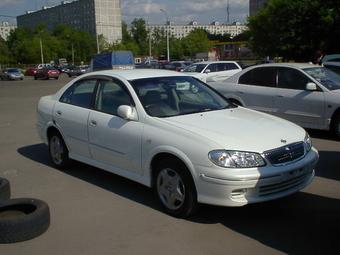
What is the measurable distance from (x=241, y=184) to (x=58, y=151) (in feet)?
11.6

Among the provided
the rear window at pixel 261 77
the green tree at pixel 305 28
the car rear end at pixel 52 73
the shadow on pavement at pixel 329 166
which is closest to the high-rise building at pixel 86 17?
the car rear end at pixel 52 73

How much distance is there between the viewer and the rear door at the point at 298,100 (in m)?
8.98

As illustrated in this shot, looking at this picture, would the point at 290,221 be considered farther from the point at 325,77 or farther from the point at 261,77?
the point at 261,77

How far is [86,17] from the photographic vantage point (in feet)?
357

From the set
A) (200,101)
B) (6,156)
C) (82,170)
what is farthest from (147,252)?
(6,156)

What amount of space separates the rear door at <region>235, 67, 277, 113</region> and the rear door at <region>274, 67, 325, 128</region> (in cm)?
17

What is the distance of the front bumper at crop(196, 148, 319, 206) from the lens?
438cm

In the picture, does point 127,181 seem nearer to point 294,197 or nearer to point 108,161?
point 108,161

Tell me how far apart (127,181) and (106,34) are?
117279mm

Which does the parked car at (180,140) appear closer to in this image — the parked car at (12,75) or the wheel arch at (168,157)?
the wheel arch at (168,157)

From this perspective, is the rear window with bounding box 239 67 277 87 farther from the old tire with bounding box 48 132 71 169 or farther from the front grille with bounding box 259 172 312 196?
the front grille with bounding box 259 172 312 196

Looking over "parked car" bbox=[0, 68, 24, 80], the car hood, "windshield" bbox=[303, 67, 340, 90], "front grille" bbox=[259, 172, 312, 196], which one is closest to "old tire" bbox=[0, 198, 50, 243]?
the car hood

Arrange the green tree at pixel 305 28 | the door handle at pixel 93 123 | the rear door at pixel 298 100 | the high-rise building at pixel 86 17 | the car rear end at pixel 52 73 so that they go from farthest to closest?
the high-rise building at pixel 86 17
the car rear end at pixel 52 73
the green tree at pixel 305 28
the rear door at pixel 298 100
the door handle at pixel 93 123

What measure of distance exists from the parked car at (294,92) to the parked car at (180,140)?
138 inches
